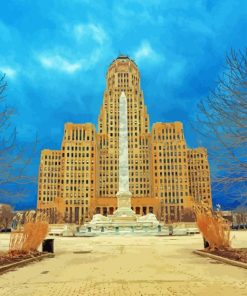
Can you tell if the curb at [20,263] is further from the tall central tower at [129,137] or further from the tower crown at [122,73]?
the tower crown at [122,73]

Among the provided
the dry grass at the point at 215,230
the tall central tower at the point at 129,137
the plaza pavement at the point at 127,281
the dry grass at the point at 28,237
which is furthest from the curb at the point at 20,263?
the tall central tower at the point at 129,137

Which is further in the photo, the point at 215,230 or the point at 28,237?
the point at 215,230

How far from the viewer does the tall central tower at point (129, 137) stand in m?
131

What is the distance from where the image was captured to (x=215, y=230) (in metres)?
14.1

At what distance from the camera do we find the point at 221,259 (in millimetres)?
11641

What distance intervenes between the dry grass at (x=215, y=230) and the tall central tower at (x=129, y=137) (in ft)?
378

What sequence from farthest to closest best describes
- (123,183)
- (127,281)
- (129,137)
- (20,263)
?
(129,137), (123,183), (20,263), (127,281)

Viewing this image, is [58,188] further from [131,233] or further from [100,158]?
[131,233]

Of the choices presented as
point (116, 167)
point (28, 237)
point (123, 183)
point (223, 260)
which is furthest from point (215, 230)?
point (116, 167)

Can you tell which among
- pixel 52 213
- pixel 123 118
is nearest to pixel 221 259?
pixel 123 118

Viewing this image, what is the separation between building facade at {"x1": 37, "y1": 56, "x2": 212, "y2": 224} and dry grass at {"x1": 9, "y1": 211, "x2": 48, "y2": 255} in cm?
9828

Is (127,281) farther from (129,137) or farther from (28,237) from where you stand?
(129,137)

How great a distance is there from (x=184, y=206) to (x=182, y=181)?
1018cm

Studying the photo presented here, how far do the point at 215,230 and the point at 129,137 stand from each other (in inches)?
4740
